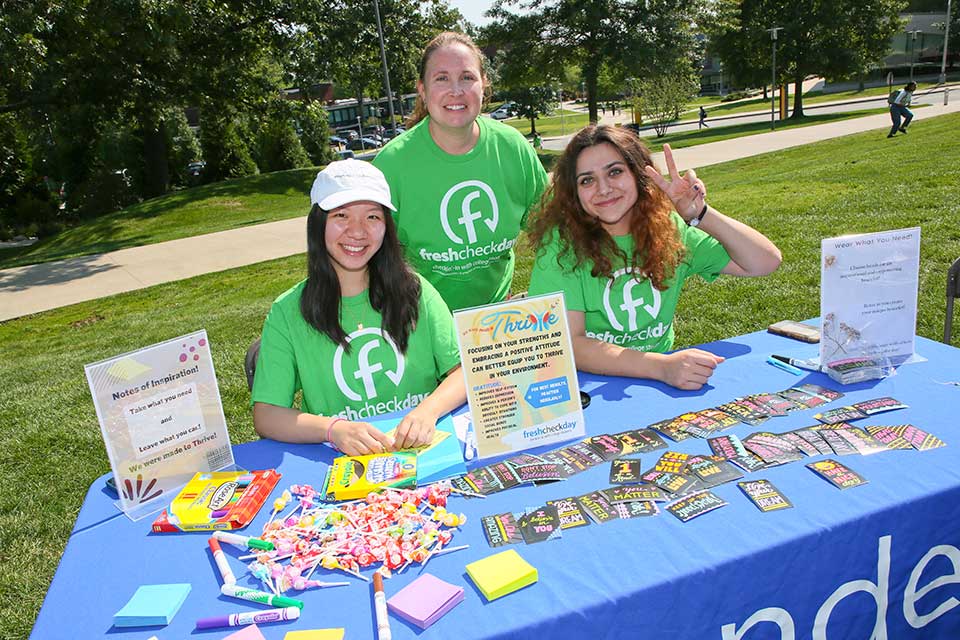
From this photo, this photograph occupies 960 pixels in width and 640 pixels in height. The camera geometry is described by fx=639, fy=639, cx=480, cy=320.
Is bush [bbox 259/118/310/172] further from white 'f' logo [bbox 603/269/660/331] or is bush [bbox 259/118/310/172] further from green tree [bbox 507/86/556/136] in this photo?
white 'f' logo [bbox 603/269/660/331]

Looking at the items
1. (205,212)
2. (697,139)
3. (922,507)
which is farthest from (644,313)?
(697,139)

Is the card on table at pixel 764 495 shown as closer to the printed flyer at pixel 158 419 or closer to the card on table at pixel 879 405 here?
the card on table at pixel 879 405

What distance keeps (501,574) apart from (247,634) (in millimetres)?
504

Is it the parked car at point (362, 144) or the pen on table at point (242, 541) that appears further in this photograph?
the parked car at point (362, 144)

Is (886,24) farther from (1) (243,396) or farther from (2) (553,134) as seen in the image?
(1) (243,396)

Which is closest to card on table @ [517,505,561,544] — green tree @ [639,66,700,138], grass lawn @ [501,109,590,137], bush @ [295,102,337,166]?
bush @ [295,102,337,166]

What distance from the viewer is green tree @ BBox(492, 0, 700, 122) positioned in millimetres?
23016

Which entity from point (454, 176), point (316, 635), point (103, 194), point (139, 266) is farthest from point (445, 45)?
point (103, 194)

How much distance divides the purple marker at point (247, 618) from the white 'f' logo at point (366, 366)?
0.94 metres

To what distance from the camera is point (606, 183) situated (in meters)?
2.33

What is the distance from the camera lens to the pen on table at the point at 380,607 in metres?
1.19

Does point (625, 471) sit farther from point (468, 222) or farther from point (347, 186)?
point (468, 222)

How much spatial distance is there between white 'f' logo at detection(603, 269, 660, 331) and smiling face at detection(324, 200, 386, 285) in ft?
2.86

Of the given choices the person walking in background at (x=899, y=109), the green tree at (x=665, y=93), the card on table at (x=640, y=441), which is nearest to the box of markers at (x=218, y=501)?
the card on table at (x=640, y=441)
